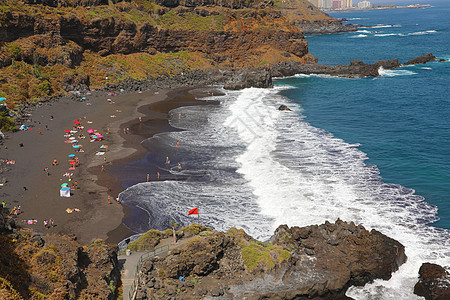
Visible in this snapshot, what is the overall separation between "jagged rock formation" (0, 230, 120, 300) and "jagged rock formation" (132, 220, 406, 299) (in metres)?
2.49

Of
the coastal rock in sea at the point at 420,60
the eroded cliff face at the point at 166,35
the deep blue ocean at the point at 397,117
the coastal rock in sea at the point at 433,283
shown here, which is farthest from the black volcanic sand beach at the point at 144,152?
the coastal rock in sea at the point at 420,60

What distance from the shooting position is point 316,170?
47.8 meters

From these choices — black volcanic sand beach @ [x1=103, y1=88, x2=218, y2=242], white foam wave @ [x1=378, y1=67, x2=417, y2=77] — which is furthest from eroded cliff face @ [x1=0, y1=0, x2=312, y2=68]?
black volcanic sand beach @ [x1=103, y1=88, x2=218, y2=242]

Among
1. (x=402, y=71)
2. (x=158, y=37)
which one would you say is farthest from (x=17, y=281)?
(x=402, y=71)

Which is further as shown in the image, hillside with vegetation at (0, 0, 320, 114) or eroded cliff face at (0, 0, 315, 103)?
eroded cliff face at (0, 0, 315, 103)

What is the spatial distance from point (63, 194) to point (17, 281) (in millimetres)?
24017

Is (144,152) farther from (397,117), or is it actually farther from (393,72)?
(393,72)

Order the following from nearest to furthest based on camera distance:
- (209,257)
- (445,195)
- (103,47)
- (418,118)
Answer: (209,257), (445,195), (418,118), (103,47)

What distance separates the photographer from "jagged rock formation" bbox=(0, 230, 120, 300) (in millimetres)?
18844

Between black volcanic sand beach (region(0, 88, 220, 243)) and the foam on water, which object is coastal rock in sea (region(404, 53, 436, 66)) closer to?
black volcanic sand beach (region(0, 88, 220, 243))

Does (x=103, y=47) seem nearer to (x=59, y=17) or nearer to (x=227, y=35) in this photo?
(x=59, y=17)

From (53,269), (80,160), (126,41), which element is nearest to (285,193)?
(53,269)

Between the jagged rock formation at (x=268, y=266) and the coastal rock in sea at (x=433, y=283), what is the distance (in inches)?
77.2

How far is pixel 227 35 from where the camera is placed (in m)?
121
